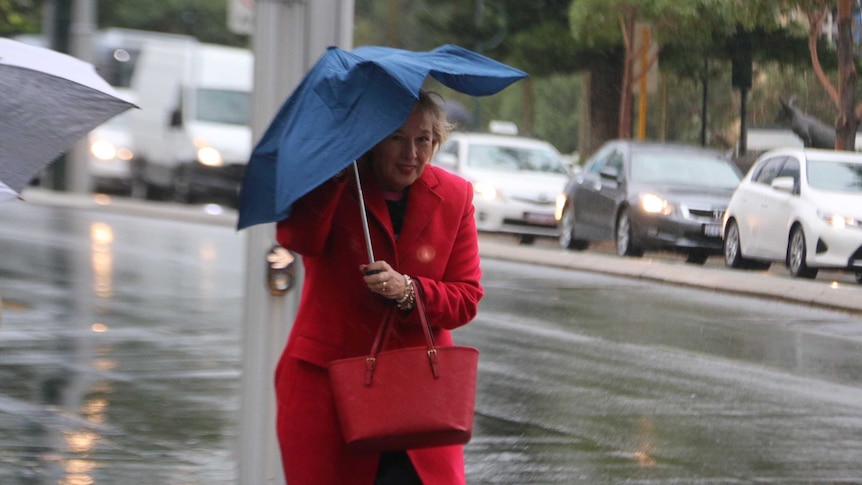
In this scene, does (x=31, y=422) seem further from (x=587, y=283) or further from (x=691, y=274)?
(x=691, y=274)

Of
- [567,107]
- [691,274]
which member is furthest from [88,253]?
[567,107]

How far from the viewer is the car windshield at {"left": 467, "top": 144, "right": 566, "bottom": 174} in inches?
960

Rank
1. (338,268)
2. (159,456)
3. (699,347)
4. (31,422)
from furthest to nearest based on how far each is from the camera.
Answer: (699,347), (31,422), (159,456), (338,268)

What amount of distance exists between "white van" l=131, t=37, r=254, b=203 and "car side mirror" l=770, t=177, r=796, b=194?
1212 cm

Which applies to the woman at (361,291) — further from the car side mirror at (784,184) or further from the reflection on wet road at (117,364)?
the car side mirror at (784,184)

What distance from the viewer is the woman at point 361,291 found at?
12.5ft

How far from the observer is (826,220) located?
16.9 meters

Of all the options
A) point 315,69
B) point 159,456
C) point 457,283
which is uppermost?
point 315,69

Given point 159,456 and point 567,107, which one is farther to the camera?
point 567,107

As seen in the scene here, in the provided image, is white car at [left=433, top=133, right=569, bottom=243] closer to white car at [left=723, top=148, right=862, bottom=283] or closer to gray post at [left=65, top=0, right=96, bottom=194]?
white car at [left=723, top=148, right=862, bottom=283]

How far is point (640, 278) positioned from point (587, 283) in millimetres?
949

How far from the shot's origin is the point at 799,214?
17.3m

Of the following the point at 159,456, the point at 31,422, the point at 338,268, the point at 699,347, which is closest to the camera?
the point at 338,268

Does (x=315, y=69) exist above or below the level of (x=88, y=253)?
above
